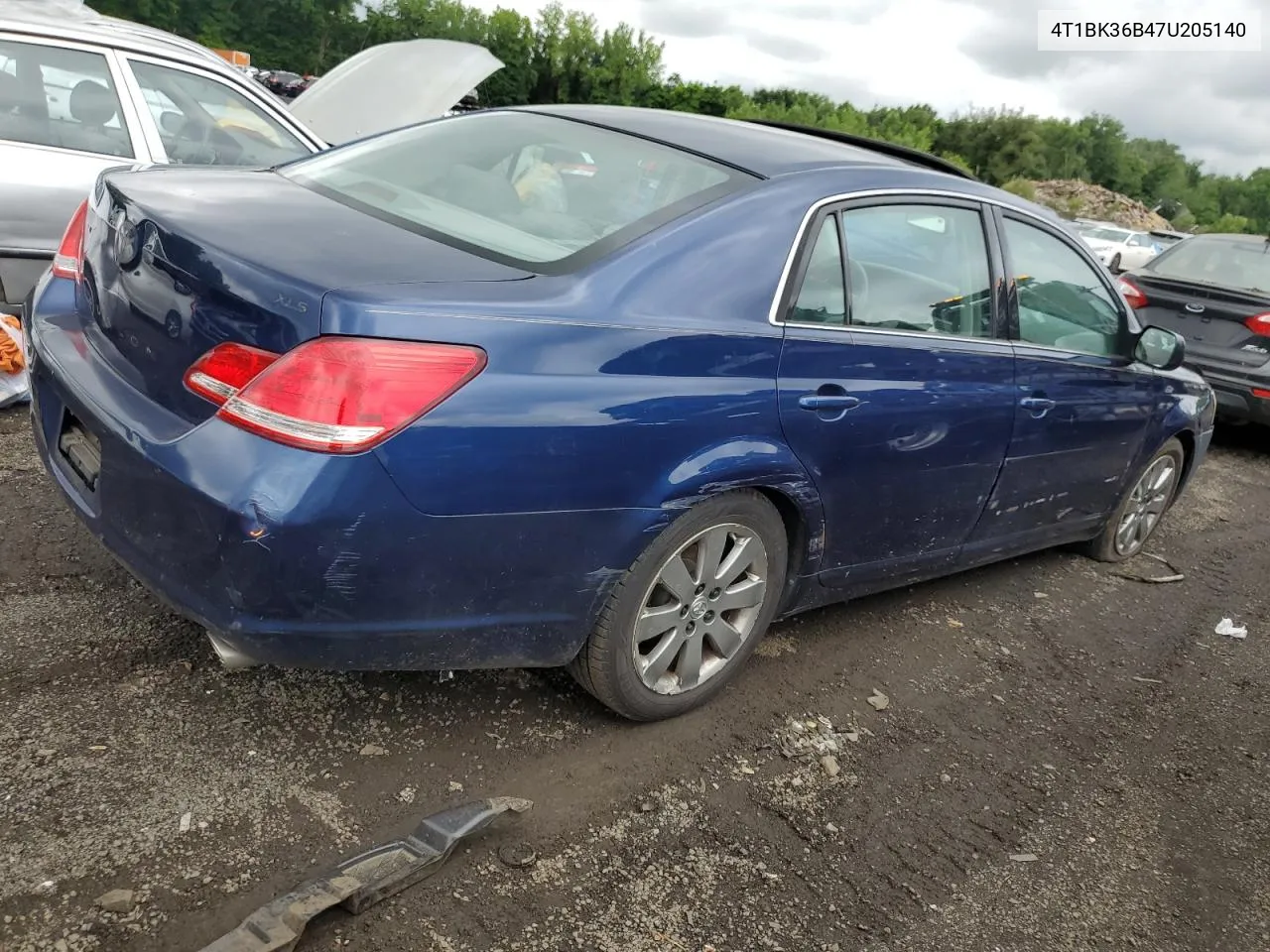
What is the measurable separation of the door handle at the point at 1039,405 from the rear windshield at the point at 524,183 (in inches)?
57.0

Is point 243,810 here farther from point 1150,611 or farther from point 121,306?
point 1150,611

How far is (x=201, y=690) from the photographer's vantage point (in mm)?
2771

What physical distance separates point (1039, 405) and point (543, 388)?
7.29 ft

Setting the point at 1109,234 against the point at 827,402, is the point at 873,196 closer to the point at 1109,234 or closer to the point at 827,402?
the point at 827,402

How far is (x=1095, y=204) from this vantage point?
63.4 metres

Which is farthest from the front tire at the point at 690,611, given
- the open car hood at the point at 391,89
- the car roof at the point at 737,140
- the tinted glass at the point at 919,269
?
the open car hood at the point at 391,89

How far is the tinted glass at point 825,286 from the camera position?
114 inches

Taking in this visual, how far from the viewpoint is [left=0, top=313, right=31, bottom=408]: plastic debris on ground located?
4.62 meters

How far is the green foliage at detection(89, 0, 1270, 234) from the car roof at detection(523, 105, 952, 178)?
41.1m

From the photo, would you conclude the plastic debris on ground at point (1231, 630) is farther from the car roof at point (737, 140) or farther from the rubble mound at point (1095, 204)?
the rubble mound at point (1095, 204)

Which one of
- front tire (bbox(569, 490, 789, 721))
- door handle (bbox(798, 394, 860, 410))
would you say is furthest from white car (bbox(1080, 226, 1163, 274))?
front tire (bbox(569, 490, 789, 721))

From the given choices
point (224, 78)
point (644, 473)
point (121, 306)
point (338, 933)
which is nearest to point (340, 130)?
point (224, 78)

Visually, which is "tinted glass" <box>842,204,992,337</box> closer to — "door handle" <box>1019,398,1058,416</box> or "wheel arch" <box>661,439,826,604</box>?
"door handle" <box>1019,398,1058,416</box>

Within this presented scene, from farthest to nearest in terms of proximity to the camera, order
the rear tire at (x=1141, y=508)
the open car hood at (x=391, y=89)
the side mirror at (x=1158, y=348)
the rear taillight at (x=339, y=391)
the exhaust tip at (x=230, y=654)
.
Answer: the open car hood at (x=391, y=89) → the rear tire at (x=1141, y=508) → the side mirror at (x=1158, y=348) → the exhaust tip at (x=230, y=654) → the rear taillight at (x=339, y=391)
